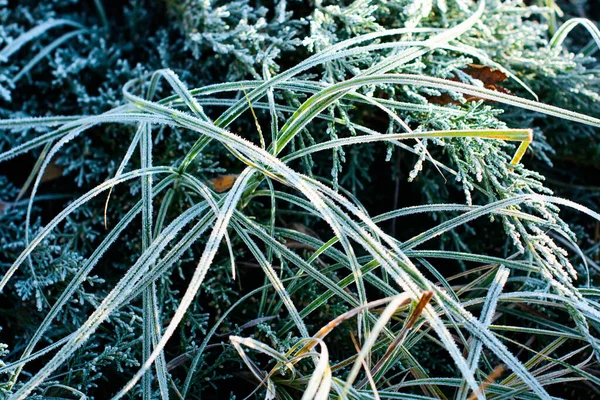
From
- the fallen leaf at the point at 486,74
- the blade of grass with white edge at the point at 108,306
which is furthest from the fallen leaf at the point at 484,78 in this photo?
the blade of grass with white edge at the point at 108,306

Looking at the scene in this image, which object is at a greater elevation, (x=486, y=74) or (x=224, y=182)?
(x=486, y=74)

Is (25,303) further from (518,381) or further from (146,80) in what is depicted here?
(518,381)

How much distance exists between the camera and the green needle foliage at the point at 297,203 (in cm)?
98

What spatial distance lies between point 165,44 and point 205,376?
910mm

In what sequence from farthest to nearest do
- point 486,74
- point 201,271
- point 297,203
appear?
point 486,74
point 297,203
point 201,271

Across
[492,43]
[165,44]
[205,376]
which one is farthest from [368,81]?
[165,44]

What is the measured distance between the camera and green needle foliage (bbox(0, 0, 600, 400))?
3.21 ft

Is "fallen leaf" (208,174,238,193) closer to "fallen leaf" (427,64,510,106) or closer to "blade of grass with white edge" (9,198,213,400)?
"blade of grass with white edge" (9,198,213,400)

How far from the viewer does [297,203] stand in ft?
3.66

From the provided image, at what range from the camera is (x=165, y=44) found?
1.62 m

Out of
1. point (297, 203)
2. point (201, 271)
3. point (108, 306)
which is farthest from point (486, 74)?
point (108, 306)

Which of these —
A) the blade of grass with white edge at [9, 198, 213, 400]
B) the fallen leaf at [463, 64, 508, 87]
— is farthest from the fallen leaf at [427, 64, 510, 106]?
the blade of grass with white edge at [9, 198, 213, 400]

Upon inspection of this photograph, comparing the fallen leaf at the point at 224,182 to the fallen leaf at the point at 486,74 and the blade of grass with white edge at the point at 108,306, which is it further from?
the fallen leaf at the point at 486,74

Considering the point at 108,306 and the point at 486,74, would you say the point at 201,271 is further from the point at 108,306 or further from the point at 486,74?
the point at 486,74
